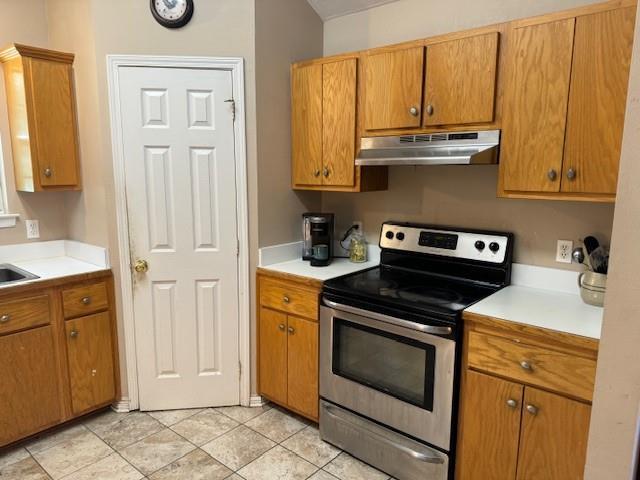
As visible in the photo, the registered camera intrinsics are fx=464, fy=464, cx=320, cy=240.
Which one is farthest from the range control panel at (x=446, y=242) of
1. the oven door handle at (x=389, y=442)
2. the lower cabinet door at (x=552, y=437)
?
the oven door handle at (x=389, y=442)

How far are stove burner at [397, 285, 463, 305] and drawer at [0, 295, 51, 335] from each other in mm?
1879

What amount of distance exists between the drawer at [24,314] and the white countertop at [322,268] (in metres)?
1.20

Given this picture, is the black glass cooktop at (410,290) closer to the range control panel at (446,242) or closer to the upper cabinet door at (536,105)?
the range control panel at (446,242)

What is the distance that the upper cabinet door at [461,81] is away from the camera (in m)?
2.07

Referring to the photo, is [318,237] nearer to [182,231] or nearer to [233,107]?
[182,231]

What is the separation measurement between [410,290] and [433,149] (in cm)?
70

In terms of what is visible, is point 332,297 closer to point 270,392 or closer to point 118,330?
point 270,392

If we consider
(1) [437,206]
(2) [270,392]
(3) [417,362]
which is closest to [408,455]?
(3) [417,362]

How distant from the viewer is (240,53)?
260 cm

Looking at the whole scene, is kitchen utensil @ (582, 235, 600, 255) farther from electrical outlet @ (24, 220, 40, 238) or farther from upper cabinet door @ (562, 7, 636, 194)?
electrical outlet @ (24, 220, 40, 238)

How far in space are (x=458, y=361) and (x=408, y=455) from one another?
0.55m

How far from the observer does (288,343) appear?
2.70 meters

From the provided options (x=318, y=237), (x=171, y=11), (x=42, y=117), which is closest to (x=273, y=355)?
(x=318, y=237)

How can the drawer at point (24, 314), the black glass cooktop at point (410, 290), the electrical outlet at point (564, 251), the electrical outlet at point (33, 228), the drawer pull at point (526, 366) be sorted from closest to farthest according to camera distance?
the drawer pull at point (526, 366) → the black glass cooktop at point (410, 290) → the electrical outlet at point (564, 251) → the drawer at point (24, 314) → the electrical outlet at point (33, 228)
